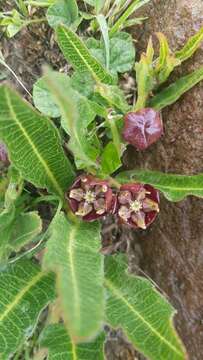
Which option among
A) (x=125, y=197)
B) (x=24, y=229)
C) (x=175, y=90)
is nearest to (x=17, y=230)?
(x=24, y=229)

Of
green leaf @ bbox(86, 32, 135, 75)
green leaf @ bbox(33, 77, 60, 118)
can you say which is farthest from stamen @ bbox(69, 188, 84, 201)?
green leaf @ bbox(86, 32, 135, 75)

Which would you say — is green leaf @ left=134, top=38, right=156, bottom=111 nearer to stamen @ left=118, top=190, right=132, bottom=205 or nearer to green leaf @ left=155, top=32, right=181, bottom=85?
green leaf @ left=155, top=32, right=181, bottom=85

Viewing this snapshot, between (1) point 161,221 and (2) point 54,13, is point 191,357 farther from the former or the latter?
(2) point 54,13

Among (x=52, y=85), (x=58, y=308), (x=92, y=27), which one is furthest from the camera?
(x=92, y=27)

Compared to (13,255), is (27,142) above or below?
above

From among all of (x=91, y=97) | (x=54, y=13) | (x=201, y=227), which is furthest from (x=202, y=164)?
(x=54, y=13)

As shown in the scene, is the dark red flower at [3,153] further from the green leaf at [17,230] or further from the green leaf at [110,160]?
the green leaf at [110,160]

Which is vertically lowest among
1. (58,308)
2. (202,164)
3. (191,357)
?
(191,357)
